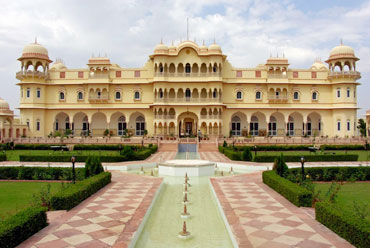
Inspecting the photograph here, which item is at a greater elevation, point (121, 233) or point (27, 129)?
point (27, 129)

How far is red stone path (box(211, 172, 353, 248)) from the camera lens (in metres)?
5.63

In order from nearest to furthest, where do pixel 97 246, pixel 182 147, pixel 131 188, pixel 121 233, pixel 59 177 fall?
pixel 97 246 → pixel 121 233 → pixel 131 188 → pixel 59 177 → pixel 182 147

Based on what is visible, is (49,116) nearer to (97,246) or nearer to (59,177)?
(59,177)

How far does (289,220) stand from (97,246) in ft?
13.9

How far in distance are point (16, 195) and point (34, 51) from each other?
96.2 feet

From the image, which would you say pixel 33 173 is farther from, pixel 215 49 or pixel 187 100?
pixel 215 49

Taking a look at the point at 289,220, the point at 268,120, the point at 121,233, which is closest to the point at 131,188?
the point at 121,233

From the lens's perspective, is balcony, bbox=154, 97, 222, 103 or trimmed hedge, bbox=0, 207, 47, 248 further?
balcony, bbox=154, 97, 222, 103

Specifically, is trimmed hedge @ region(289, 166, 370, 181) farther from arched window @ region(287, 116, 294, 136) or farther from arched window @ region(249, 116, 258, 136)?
arched window @ region(287, 116, 294, 136)

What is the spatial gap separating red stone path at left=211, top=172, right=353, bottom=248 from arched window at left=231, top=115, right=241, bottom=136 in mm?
25607

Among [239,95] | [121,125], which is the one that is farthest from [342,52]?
[121,125]

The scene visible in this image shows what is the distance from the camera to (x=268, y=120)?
34844 mm

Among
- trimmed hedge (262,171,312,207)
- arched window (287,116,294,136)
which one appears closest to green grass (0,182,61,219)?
trimmed hedge (262,171,312,207)

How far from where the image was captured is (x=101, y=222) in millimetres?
6785
